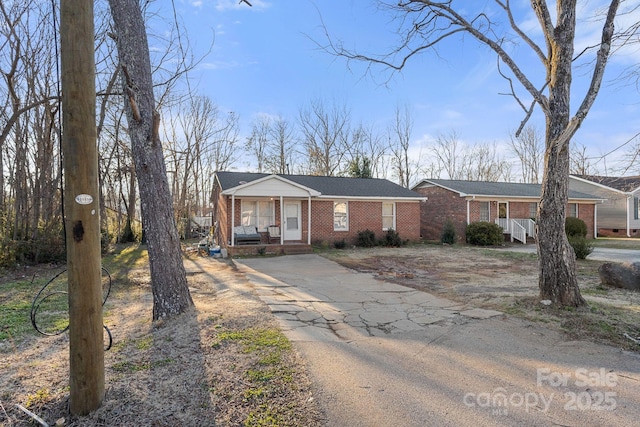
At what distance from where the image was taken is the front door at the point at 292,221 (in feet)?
54.4

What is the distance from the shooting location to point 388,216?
1873 cm

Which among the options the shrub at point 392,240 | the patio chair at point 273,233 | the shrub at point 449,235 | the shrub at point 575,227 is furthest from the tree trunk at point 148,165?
the shrub at point 575,227

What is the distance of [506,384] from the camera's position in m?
3.10

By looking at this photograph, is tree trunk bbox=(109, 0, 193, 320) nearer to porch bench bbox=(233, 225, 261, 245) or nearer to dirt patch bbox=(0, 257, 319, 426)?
dirt patch bbox=(0, 257, 319, 426)

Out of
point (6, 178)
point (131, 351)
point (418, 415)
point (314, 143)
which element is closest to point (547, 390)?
Result: point (418, 415)

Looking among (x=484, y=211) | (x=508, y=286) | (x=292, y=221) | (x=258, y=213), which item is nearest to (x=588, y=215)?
(x=484, y=211)

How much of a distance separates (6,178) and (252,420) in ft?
48.3

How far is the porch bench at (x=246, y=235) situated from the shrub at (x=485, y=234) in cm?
1140

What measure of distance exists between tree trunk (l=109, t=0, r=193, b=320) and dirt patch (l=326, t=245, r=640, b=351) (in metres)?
5.03

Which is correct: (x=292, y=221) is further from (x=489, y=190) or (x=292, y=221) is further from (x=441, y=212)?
(x=489, y=190)

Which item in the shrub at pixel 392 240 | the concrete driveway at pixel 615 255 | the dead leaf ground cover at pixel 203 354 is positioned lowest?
the concrete driveway at pixel 615 255

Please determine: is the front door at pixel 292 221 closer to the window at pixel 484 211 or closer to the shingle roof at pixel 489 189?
the shingle roof at pixel 489 189

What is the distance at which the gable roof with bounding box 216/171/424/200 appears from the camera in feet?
57.0

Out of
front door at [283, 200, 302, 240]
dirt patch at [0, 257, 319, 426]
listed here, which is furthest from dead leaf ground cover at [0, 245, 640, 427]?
front door at [283, 200, 302, 240]
